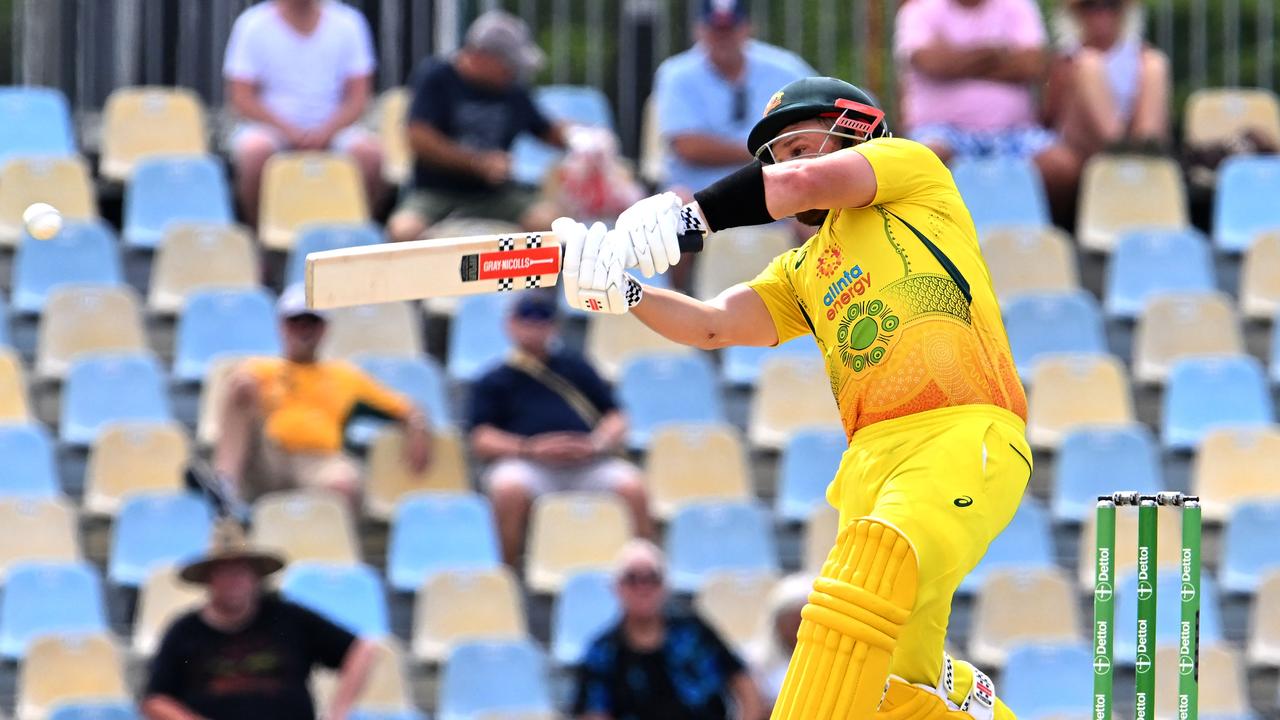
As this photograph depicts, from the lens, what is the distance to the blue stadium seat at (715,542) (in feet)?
34.1

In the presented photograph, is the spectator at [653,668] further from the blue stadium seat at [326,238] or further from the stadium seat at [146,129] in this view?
the stadium seat at [146,129]

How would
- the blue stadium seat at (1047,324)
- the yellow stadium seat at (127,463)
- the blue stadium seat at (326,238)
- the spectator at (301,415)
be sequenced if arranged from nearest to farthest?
the spectator at (301,415) < the yellow stadium seat at (127,463) < the blue stadium seat at (326,238) < the blue stadium seat at (1047,324)

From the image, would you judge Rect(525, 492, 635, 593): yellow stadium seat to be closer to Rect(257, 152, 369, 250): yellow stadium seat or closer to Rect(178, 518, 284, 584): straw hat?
Rect(178, 518, 284, 584): straw hat

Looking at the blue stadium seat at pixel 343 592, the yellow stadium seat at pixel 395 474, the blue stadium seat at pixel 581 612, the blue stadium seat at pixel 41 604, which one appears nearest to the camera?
the blue stadium seat at pixel 41 604

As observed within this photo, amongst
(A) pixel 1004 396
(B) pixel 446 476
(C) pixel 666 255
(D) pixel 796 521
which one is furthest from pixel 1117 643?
(C) pixel 666 255

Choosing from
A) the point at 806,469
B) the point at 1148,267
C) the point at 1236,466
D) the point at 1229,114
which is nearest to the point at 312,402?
the point at 806,469

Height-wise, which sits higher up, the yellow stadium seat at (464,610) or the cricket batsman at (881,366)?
the cricket batsman at (881,366)

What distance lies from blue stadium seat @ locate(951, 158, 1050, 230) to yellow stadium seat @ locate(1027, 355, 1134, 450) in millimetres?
1207

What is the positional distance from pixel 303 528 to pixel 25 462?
1.23 metres

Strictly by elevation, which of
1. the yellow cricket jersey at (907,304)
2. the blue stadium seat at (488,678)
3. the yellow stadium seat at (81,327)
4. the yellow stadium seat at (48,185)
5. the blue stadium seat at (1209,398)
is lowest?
the blue stadium seat at (488,678)

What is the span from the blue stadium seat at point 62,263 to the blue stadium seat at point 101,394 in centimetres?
69

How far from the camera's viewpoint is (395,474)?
1070 cm

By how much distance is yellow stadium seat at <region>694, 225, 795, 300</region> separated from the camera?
11719 mm

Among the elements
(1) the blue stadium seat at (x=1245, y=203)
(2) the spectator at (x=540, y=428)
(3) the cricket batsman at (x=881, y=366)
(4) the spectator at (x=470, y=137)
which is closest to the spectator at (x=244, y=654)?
(2) the spectator at (x=540, y=428)
